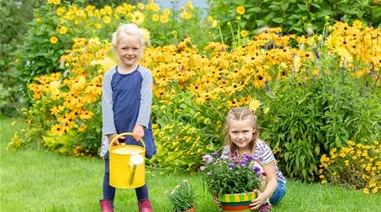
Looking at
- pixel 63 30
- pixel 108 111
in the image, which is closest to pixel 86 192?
pixel 108 111

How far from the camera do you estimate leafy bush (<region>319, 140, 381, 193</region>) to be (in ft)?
18.3

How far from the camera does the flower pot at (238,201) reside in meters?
4.49

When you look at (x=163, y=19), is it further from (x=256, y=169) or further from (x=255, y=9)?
(x=256, y=169)

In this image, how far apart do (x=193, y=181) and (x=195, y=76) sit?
1.48m

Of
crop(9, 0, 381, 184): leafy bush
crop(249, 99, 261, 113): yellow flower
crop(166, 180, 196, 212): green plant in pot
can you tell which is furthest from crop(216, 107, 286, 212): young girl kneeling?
crop(9, 0, 381, 184): leafy bush

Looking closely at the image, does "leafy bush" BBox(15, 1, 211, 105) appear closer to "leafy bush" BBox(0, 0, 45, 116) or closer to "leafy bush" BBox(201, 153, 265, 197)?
"leafy bush" BBox(0, 0, 45, 116)

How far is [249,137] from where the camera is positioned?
472 cm

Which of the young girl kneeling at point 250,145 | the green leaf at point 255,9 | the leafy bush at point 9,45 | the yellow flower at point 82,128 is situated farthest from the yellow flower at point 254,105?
the leafy bush at point 9,45

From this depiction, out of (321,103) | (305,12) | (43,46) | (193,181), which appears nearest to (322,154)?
(321,103)

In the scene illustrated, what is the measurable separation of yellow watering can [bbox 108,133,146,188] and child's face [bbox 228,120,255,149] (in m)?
0.61

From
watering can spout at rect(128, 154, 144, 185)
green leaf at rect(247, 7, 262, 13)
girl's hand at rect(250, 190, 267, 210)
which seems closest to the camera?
watering can spout at rect(128, 154, 144, 185)

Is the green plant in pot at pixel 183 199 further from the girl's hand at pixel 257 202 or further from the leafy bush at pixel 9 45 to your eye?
the leafy bush at pixel 9 45

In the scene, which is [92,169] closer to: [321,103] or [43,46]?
[321,103]

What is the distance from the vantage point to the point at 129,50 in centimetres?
463
